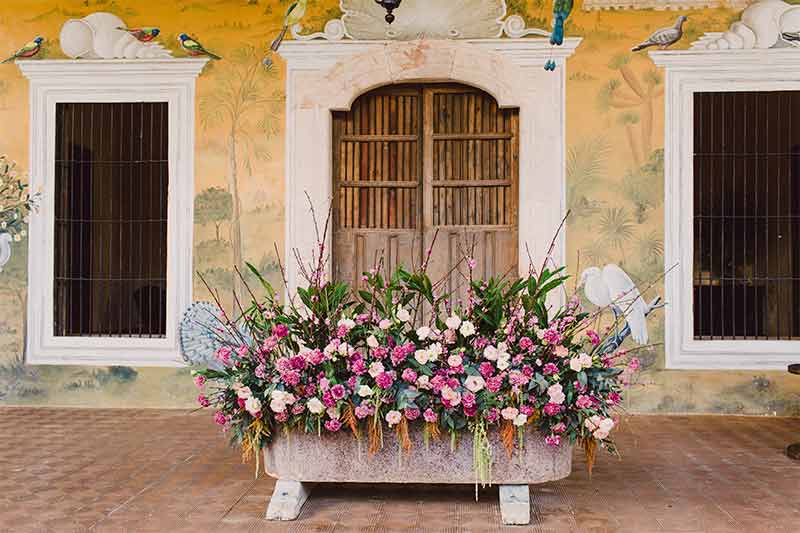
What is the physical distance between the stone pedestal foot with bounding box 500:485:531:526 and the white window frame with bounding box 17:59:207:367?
4.44 metres

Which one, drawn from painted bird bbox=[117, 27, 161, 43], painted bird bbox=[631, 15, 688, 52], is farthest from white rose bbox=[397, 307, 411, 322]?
painted bird bbox=[117, 27, 161, 43]

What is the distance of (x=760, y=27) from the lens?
7.94 m

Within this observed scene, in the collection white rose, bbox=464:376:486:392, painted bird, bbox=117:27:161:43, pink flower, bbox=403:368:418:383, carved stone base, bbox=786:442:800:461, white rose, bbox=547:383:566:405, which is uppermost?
painted bird, bbox=117:27:161:43

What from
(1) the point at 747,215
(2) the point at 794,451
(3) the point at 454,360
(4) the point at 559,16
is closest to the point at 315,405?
(3) the point at 454,360

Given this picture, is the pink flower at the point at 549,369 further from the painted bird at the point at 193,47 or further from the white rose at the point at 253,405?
the painted bird at the point at 193,47

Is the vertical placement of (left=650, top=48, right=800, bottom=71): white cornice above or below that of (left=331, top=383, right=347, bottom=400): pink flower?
above

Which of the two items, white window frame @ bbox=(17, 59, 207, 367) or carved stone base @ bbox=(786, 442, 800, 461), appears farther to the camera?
white window frame @ bbox=(17, 59, 207, 367)

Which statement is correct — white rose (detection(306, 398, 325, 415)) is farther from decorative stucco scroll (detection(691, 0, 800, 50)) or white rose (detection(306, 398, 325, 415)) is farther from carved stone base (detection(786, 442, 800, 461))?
decorative stucco scroll (detection(691, 0, 800, 50))

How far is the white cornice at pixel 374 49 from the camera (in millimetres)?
8039

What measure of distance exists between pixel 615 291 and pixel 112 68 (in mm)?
4954

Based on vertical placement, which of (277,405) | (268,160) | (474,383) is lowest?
(277,405)

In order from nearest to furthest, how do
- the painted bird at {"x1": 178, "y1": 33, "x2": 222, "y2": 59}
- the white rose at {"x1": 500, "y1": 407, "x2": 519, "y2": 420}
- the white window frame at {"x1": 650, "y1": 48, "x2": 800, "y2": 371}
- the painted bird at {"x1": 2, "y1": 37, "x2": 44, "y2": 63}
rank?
the white rose at {"x1": 500, "y1": 407, "x2": 519, "y2": 420}
the white window frame at {"x1": 650, "y1": 48, "x2": 800, "y2": 371}
the painted bird at {"x1": 178, "y1": 33, "x2": 222, "y2": 59}
the painted bird at {"x1": 2, "y1": 37, "x2": 44, "y2": 63}

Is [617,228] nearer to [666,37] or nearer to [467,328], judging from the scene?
[666,37]

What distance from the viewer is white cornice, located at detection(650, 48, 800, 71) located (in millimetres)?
7910
